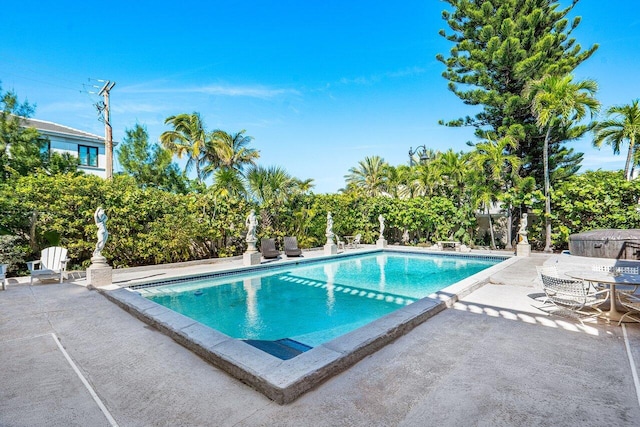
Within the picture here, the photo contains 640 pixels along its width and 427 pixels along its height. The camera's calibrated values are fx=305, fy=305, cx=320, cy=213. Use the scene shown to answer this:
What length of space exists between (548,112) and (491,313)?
10.3m

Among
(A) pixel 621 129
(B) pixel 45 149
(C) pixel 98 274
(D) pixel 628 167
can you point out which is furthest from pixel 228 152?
(D) pixel 628 167

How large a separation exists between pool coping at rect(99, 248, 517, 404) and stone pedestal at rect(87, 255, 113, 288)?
2683mm

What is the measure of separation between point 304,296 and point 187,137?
676 inches

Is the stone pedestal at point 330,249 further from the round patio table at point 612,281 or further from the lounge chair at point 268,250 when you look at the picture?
the round patio table at point 612,281

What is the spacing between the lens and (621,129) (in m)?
11.9

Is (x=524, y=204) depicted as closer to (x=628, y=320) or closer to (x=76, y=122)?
(x=628, y=320)

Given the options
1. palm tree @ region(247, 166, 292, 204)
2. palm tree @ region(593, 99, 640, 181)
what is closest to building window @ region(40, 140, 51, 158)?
palm tree @ region(247, 166, 292, 204)

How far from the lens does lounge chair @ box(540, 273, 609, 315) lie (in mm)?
4188

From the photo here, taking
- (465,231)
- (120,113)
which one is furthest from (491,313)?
(120,113)

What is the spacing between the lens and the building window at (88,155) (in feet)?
64.1

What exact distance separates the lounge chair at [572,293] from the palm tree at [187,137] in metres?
19.5

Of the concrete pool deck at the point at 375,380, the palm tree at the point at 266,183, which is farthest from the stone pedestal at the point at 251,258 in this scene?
the concrete pool deck at the point at 375,380

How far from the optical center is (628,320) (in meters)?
4.09

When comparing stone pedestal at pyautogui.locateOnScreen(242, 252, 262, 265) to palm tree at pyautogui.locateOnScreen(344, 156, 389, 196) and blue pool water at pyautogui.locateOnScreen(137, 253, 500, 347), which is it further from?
palm tree at pyautogui.locateOnScreen(344, 156, 389, 196)
